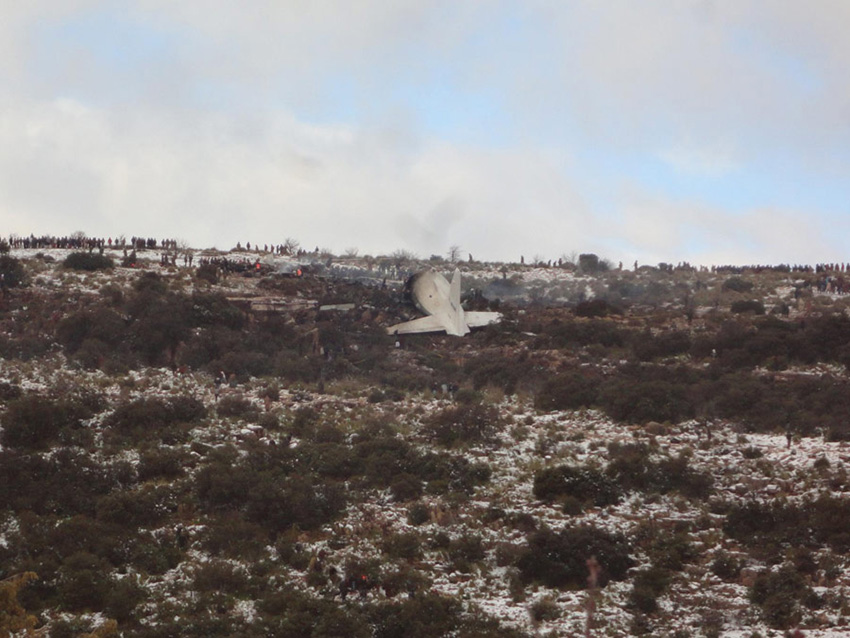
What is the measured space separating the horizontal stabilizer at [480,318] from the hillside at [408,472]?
166 cm

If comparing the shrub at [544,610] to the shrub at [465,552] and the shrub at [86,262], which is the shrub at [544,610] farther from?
the shrub at [86,262]

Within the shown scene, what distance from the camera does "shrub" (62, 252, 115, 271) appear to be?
5903 centimetres

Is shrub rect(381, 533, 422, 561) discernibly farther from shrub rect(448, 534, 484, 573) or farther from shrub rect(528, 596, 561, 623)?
shrub rect(528, 596, 561, 623)

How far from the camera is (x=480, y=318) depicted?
5500 centimetres

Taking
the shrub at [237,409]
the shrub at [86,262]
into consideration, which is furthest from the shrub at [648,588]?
the shrub at [86,262]

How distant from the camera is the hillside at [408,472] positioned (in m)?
22.9

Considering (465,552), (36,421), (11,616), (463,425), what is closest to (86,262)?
(36,421)

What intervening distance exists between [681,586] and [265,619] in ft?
31.9

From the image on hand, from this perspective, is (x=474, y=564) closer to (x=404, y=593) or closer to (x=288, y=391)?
(x=404, y=593)

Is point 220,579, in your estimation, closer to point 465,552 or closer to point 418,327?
point 465,552

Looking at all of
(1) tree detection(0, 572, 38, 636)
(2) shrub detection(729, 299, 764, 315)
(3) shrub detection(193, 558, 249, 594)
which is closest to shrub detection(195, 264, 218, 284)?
(2) shrub detection(729, 299, 764, 315)

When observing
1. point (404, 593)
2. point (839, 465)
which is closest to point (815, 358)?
point (839, 465)

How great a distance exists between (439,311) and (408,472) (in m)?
23.3

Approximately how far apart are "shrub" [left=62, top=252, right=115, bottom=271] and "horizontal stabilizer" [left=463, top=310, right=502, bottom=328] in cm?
2163
